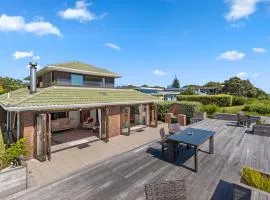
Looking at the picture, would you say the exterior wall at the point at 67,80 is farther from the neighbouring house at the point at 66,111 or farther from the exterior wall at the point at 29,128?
the exterior wall at the point at 29,128

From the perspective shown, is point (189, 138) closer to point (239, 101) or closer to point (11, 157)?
point (11, 157)

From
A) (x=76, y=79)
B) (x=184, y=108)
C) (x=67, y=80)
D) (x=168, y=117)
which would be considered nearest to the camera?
(x=67, y=80)

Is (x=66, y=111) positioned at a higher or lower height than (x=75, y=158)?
higher

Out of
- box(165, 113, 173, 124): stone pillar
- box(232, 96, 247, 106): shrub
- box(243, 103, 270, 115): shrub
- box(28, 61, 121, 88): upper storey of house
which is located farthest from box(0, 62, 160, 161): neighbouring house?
box(232, 96, 247, 106): shrub

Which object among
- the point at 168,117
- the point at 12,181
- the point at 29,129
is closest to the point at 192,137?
the point at 12,181

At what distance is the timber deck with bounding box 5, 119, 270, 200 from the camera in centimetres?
611

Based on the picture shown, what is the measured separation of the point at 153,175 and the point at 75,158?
4.32m

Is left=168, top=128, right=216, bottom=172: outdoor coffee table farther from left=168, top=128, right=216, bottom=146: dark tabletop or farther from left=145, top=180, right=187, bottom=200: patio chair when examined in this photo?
left=145, top=180, right=187, bottom=200: patio chair

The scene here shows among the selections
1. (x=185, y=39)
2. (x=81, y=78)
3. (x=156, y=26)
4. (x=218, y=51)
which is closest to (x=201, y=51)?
(x=218, y=51)

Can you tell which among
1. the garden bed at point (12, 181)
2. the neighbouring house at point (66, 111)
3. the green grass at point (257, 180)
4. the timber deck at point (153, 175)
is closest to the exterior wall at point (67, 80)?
the neighbouring house at point (66, 111)

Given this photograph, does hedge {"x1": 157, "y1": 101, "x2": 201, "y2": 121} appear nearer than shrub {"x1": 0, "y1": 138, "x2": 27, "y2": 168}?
No

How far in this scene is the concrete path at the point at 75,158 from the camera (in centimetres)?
753

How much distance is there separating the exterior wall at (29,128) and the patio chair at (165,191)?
7298mm

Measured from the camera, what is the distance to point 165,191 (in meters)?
4.64
